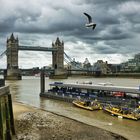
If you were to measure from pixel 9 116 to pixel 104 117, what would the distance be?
1627 centimetres

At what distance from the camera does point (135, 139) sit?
29188mm

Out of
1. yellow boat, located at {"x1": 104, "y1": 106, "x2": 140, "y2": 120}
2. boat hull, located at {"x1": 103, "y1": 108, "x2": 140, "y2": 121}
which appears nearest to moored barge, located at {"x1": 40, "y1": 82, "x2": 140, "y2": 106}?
yellow boat, located at {"x1": 104, "y1": 106, "x2": 140, "y2": 120}

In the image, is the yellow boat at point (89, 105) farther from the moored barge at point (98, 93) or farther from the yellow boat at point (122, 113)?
the yellow boat at point (122, 113)

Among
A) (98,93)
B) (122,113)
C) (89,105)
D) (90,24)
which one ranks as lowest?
(122,113)

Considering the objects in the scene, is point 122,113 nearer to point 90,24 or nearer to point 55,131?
point 55,131

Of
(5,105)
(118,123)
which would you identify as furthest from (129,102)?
(5,105)

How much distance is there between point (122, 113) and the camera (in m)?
40.0

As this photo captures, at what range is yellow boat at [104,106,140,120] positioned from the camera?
38.2 metres

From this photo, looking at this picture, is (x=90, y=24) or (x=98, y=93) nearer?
(x=90, y=24)

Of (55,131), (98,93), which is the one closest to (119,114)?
(98,93)

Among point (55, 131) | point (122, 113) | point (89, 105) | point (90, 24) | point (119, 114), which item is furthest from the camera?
point (89, 105)

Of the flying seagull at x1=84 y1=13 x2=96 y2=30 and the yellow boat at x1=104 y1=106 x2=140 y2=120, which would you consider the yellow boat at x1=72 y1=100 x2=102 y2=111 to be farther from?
the flying seagull at x1=84 y1=13 x2=96 y2=30

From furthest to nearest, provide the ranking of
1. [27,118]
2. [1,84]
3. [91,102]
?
[91,102]
[27,118]
[1,84]

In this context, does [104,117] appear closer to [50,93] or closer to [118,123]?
[118,123]
